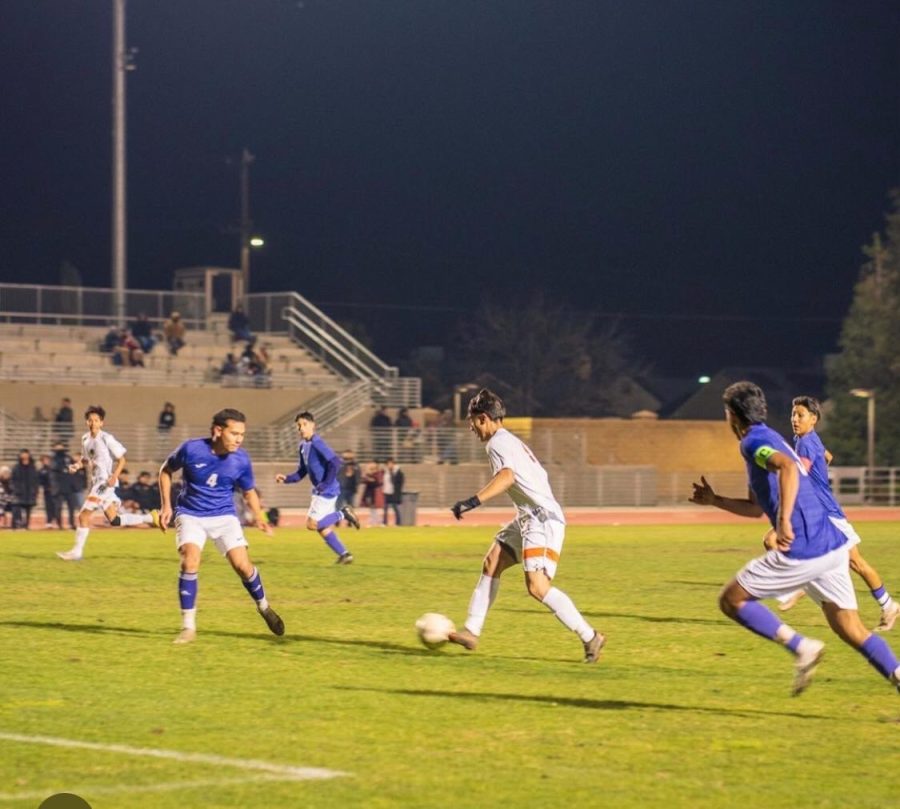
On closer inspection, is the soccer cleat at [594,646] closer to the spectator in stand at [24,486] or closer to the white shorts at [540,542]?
the white shorts at [540,542]

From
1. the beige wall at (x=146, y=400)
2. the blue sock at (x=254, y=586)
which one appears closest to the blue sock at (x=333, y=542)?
the blue sock at (x=254, y=586)

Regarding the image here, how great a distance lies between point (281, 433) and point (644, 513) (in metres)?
11.1

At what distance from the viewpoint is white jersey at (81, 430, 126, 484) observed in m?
21.3

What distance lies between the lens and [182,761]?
8188 mm

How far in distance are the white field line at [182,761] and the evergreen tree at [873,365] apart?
55957 mm

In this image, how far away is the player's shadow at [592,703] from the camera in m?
9.84

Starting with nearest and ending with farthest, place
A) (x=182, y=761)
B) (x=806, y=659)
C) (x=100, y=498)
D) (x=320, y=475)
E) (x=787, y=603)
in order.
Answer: (x=182, y=761) → (x=806, y=659) → (x=787, y=603) → (x=320, y=475) → (x=100, y=498)

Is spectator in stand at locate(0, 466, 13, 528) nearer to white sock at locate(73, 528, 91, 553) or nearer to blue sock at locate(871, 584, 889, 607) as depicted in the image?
white sock at locate(73, 528, 91, 553)

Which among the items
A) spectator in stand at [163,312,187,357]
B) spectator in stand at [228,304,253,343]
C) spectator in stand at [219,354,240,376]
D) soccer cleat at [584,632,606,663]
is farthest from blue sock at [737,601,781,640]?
spectator in stand at [228,304,253,343]

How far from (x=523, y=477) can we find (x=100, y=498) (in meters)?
11.4

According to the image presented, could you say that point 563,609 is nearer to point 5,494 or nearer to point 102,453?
point 102,453

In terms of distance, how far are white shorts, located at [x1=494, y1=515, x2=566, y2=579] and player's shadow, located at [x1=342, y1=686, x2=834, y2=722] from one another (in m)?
1.19

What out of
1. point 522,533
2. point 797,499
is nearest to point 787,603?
point 522,533

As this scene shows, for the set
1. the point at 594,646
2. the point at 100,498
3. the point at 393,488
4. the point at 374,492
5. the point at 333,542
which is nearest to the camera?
the point at 594,646
